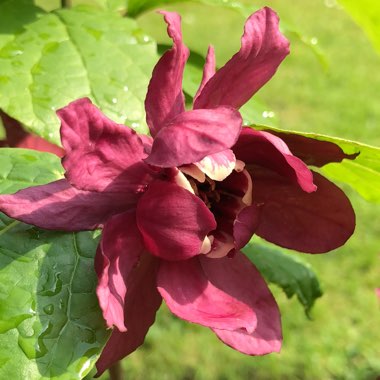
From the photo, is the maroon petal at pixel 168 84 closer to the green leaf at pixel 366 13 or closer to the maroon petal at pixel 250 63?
the maroon petal at pixel 250 63

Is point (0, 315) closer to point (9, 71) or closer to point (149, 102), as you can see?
point (149, 102)

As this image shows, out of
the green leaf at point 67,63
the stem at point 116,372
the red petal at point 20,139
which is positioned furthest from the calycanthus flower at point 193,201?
the red petal at point 20,139

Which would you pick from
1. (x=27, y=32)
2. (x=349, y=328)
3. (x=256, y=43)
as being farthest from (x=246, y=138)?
(x=349, y=328)

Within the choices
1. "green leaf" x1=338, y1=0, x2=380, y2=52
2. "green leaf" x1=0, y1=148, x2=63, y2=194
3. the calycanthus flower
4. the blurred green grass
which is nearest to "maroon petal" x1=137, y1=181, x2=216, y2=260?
the calycanthus flower

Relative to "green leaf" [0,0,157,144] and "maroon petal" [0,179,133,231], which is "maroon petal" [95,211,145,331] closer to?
"maroon petal" [0,179,133,231]

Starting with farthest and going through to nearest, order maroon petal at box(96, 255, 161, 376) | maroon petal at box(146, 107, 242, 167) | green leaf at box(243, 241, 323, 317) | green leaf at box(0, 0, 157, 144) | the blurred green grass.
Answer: the blurred green grass < green leaf at box(243, 241, 323, 317) < green leaf at box(0, 0, 157, 144) < maroon petal at box(96, 255, 161, 376) < maroon petal at box(146, 107, 242, 167)
